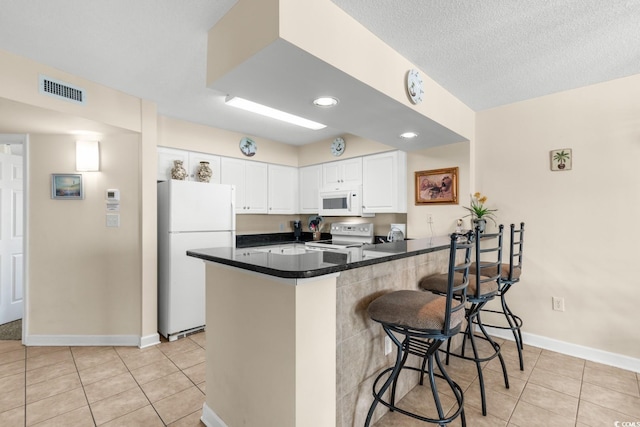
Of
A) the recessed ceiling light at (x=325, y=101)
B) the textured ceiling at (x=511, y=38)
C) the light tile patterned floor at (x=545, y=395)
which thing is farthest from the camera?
the recessed ceiling light at (x=325, y=101)

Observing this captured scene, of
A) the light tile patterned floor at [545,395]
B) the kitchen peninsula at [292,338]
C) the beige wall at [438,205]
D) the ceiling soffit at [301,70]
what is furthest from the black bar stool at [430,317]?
the beige wall at [438,205]

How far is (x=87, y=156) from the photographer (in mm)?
2930

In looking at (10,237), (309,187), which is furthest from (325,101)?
(10,237)

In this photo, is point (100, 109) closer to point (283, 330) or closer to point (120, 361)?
point (120, 361)

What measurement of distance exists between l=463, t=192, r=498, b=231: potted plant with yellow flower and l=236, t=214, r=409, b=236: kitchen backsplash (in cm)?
85

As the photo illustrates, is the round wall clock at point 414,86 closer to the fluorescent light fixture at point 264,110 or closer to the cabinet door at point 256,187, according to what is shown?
the fluorescent light fixture at point 264,110

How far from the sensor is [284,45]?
142 cm

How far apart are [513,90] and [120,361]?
14.1 feet

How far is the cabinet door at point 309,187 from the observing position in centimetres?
462

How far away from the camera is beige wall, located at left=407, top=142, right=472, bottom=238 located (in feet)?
10.7

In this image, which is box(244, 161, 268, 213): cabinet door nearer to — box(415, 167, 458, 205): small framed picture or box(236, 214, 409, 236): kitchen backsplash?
box(236, 214, 409, 236): kitchen backsplash

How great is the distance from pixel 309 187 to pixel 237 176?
1.14 m

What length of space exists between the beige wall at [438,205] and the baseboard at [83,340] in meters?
3.23

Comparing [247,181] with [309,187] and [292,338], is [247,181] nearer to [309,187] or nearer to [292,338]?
[309,187]
